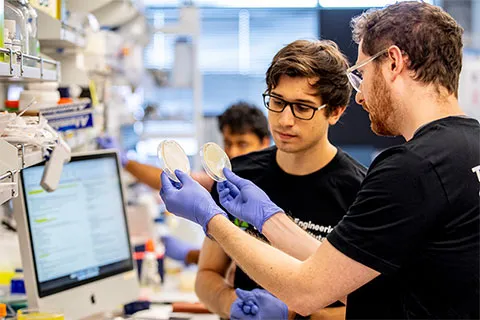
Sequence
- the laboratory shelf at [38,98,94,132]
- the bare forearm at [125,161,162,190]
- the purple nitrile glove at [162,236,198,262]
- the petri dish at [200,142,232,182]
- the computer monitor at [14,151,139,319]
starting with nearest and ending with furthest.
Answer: the petri dish at [200,142,232,182], the computer monitor at [14,151,139,319], the laboratory shelf at [38,98,94,132], the bare forearm at [125,161,162,190], the purple nitrile glove at [162,236,198,262]

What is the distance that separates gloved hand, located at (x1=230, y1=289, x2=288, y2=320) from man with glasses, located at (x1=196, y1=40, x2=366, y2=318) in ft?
0.56

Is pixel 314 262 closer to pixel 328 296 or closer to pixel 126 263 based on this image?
pixel 328 296

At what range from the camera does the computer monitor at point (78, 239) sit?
7.22ft

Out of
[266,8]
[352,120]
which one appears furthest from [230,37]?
[352,120]

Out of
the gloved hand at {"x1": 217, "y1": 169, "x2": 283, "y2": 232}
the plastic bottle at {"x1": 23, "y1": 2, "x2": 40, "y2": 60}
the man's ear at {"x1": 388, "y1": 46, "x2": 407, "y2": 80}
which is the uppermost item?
the plastic bottle at {"x1": 23, "y1": 2, "x2": 40, "y2": 60}

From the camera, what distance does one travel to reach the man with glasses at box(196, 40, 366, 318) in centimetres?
227

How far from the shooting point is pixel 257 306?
85.2 inches

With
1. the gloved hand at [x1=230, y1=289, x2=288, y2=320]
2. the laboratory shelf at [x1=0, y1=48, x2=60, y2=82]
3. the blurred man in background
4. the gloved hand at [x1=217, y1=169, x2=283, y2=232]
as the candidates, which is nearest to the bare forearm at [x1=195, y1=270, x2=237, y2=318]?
the gloved hand at [x1=230, y1=289, x2=288, y2=320]

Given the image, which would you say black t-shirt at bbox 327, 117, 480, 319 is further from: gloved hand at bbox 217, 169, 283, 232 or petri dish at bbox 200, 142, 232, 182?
petri dish at bbox 200, 142, 232, 182

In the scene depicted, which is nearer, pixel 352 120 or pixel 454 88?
pixel 454 88

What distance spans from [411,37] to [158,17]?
21.3ft

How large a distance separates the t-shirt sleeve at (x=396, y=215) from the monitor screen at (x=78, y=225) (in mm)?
1061

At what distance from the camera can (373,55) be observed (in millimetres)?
1720

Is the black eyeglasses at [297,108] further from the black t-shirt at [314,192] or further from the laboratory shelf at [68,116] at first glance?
the laboratory shelf at [68,116]
